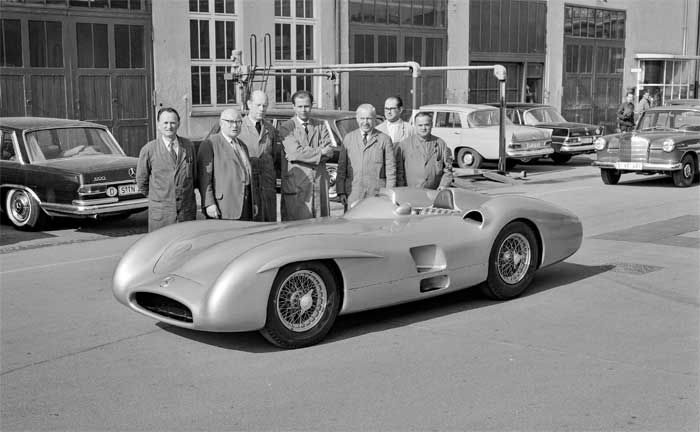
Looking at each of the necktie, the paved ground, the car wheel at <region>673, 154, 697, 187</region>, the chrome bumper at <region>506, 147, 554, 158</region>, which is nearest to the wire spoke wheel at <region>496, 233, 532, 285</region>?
the paved ground

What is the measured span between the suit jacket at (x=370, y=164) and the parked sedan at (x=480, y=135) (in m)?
11.7

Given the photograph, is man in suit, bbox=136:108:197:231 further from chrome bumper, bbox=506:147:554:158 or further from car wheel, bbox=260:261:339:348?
chrome bumper, bbox=506:147:554:158

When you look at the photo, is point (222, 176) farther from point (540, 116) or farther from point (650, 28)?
point (650, 28)

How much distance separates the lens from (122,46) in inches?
806

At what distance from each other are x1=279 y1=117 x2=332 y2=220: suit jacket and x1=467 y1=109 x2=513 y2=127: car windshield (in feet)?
41.7

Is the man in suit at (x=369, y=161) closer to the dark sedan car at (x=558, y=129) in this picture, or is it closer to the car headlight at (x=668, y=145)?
the car headlight at (x=668, y=145)

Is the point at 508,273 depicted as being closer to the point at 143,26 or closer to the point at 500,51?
the point at 143,26

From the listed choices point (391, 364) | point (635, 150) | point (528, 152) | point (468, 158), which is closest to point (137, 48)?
point (468, 158)

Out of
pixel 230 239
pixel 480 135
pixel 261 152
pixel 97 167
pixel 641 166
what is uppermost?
pixel 261 152

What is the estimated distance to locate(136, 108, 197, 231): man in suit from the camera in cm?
744

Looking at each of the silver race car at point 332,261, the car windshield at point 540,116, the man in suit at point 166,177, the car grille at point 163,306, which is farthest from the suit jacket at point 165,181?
the car windshield at point 540,116

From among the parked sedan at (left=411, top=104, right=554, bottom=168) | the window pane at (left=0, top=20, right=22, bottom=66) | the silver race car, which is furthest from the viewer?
the parked sedan at (left=411, top=104, right=554, bottom=168)

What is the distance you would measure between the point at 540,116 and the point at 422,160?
1491 centimetres

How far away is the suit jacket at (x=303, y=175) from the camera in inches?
320
